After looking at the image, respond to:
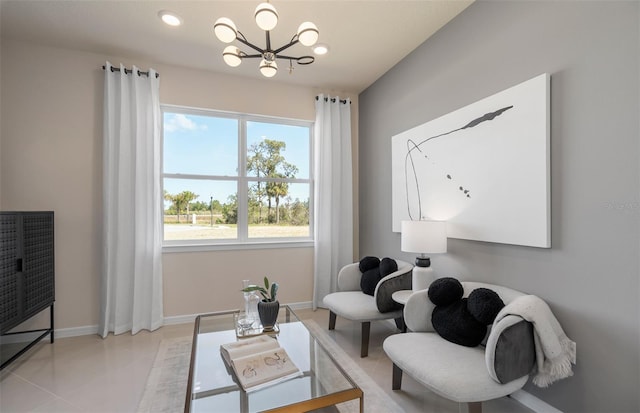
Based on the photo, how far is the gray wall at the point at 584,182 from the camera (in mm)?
1446

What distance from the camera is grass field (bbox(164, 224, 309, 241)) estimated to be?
11.1ft

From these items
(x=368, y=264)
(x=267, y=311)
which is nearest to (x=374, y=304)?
(x=368, y=264)

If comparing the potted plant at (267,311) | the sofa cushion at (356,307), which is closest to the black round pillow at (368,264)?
the sofa cushion at (356,307)

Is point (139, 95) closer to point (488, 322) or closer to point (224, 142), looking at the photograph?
point (224, 142)

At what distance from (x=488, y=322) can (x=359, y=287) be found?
1.51m

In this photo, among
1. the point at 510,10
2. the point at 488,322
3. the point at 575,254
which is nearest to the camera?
the point at 575,254

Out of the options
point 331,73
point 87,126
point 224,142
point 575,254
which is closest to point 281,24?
point 331,73

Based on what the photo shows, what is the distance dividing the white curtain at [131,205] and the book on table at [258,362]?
1.63m

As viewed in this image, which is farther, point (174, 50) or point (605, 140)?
point (174, 50)

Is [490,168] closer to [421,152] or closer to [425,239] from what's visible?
[425,239]

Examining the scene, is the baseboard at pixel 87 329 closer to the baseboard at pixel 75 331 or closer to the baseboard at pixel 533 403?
the baseboard at pixel 75 331

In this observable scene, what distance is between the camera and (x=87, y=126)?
9.82 feet

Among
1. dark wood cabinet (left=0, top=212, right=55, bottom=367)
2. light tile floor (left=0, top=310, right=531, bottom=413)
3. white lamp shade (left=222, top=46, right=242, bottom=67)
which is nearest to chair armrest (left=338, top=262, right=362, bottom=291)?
light tile floor (left=0, top=310, right=531, bottom=413)

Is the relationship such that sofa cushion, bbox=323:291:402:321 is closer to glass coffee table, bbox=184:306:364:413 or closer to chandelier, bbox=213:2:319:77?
glass coffee table, bbox=184:306:364:413
